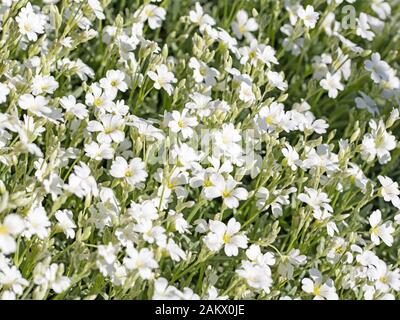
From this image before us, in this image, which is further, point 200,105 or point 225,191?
point 200,105

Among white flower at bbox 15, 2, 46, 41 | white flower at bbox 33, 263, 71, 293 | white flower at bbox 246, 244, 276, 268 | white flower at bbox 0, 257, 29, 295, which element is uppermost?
white flower at bbox 15, 2, 46, 41

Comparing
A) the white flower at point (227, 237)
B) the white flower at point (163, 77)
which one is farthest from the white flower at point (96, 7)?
the white flower at point (227, 237)

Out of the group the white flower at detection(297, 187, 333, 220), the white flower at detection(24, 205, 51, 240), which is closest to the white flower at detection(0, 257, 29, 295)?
the white flower at detection(24, 205, 51, 240)

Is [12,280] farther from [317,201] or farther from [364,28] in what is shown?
[364,28]

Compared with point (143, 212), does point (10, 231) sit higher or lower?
higher

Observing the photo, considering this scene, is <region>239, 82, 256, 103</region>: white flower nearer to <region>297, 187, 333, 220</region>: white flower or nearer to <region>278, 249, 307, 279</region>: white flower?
<region>297, 187, 333, 220</region>: white flower

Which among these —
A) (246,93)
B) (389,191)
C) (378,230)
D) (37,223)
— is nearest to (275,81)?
(246,93)

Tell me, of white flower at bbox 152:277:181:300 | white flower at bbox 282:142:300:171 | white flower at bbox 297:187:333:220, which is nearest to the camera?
white flower at bbox 152:277:181:300
